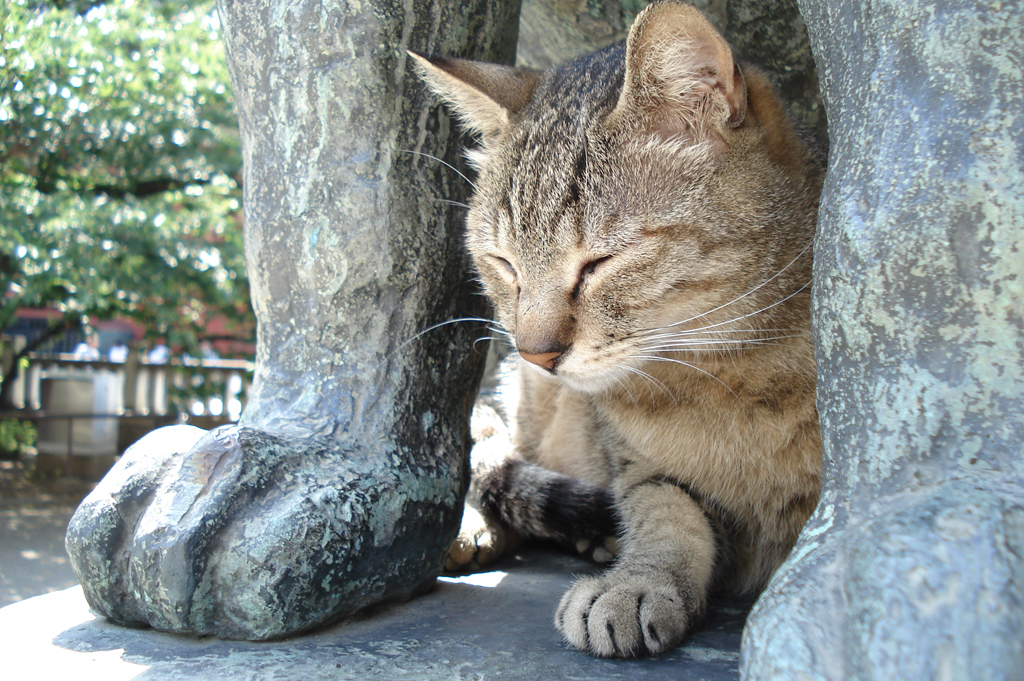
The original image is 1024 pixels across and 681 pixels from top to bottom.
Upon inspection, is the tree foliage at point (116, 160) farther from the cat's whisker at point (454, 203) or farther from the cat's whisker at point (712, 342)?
the cat's whisker at point (712, 342)

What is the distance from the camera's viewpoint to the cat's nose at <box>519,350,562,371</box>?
129 cm

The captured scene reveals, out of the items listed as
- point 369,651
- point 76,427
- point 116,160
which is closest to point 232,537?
point 369,651

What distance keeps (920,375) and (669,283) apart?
525mm

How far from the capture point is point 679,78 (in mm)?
1271

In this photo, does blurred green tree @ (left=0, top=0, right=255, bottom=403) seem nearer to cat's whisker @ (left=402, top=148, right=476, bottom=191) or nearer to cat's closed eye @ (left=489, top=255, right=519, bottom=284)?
cat's whisker @ (left=402, top=148, right=476, bottom=191)

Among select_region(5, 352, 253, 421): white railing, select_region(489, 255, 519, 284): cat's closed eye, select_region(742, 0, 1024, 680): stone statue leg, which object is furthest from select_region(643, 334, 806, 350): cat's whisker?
select_region(5, 352, 253, 421): white railing

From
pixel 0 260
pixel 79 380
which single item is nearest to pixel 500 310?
pixel 0 260

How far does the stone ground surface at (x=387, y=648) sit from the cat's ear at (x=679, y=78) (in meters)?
0.86

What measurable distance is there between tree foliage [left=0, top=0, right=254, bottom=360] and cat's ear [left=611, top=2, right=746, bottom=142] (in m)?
3.06

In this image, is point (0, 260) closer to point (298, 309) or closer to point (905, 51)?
point (298, 309)

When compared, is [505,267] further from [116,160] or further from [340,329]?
[116,160]

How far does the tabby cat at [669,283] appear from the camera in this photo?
1260mm

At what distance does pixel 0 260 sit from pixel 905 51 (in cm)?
475

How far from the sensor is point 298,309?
1405mm
